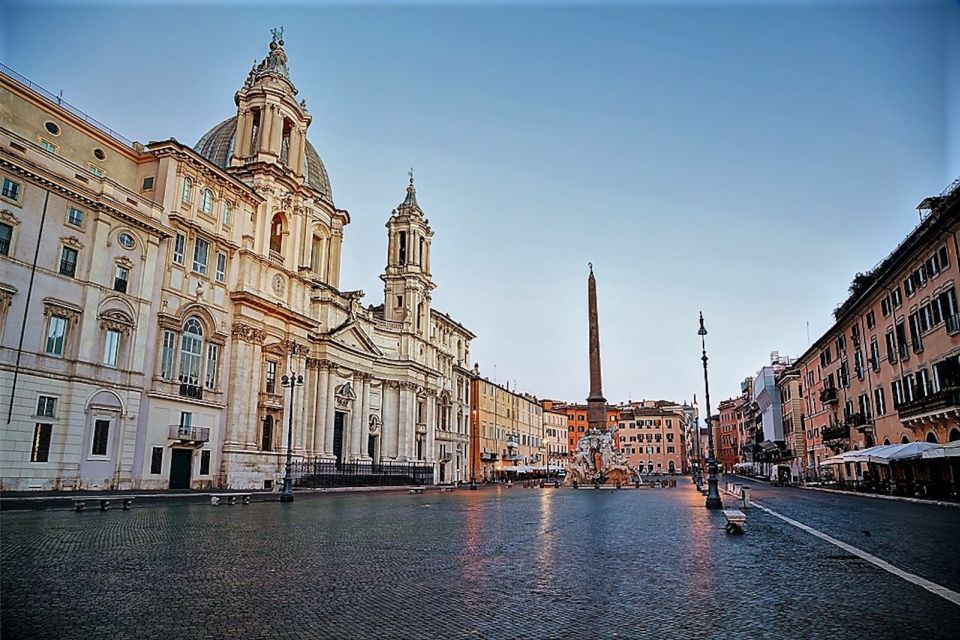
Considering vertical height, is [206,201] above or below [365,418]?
above

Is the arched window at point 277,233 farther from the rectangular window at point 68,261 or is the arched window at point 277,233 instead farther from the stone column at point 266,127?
the rectangular window at point 68,261

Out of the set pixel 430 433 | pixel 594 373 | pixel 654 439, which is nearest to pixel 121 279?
pixel 594 373

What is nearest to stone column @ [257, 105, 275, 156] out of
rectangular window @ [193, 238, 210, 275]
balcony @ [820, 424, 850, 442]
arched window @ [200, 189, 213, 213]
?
arched window @ [200, 189, 213, 213]

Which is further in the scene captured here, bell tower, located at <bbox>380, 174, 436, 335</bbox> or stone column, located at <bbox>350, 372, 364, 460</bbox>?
bell tower, located at <bbox>380, 174, 436, 335</bbox>

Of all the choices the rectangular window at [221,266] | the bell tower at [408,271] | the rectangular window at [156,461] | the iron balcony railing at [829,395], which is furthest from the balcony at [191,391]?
the iron balcony railing at [829,395]

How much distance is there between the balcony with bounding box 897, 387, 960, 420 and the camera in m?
26.5

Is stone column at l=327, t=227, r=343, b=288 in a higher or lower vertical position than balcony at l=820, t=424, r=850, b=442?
higher

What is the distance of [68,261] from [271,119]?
70.8 feet

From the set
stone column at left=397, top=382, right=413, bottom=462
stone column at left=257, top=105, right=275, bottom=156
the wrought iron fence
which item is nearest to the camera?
the wrought iron fence

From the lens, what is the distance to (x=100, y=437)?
1188 inches

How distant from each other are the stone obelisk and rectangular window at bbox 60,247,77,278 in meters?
36.6

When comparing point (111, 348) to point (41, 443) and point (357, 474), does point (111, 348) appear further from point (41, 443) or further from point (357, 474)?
point (357, 474)

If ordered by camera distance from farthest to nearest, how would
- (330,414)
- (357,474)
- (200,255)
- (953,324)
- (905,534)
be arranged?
(330,414) < (357,474) < (200,255) < (953,324) < (905,534)

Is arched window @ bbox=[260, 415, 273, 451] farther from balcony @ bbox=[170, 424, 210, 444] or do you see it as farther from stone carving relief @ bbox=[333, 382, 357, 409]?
stone carving relief @ bbox=[333, 382, 357, 409]
